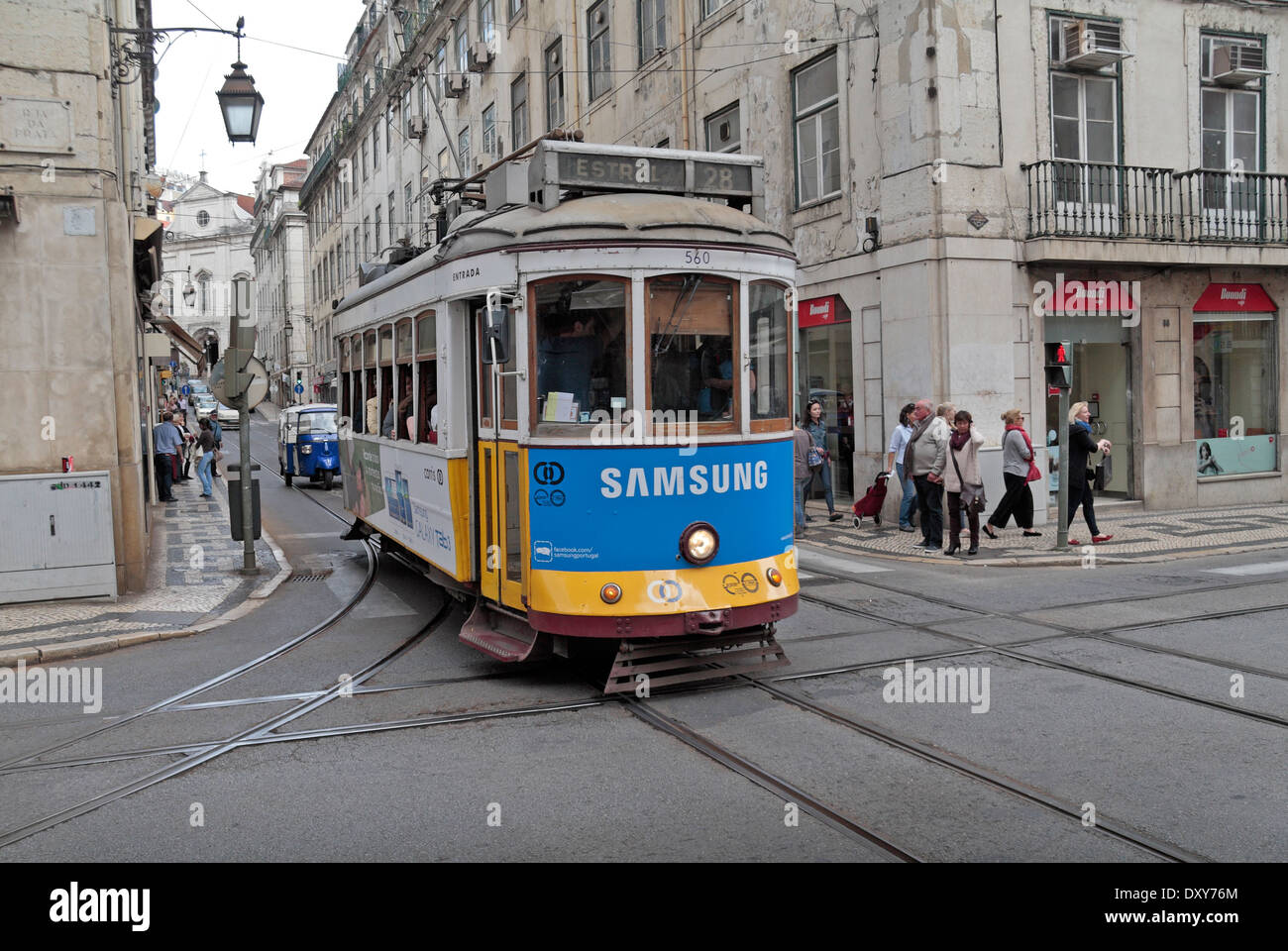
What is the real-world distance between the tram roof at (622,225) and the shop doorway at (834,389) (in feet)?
34.1

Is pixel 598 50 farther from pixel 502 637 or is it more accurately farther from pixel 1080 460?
pixel 502 637

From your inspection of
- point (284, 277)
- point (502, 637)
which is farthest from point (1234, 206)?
point (284, 277)

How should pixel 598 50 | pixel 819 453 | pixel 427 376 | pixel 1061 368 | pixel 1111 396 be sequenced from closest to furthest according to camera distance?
1. pixel 427 376
2. pixel 1061 368
3. pixel 819 453
4. pixel 1111 396
5. pixel 598 50

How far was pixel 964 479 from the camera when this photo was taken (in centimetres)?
1336

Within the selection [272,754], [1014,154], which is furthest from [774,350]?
[1014,154]

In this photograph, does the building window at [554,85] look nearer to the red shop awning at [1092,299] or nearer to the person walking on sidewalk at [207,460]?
the person walking on sidewalk at [207,460]

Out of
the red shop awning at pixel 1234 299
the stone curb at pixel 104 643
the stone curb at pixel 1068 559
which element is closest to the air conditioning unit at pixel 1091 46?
the red shop awning at pixel 1234 299

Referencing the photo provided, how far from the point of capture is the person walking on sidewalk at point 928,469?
13.7 metres

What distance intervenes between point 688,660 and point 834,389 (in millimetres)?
11650

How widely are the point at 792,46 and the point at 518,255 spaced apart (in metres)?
12.9

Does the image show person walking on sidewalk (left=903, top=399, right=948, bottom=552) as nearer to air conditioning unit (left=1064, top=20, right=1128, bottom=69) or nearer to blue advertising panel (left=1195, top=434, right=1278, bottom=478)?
air conditioning unit (left=1064, top=20, right=1128, bottom=69)

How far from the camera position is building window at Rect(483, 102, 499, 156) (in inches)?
1313
